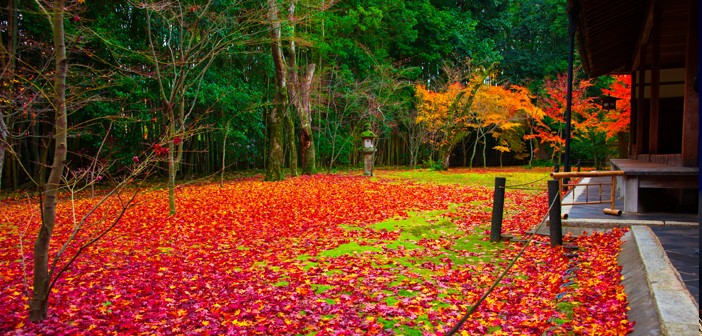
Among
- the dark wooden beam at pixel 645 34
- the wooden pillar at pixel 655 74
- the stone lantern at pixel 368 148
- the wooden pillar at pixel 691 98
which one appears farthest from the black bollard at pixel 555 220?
the stone lantern at pixel 368 148

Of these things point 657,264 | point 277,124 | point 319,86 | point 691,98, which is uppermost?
point 319,86

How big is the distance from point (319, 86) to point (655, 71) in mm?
15030

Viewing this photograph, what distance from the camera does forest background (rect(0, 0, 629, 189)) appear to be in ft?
42.5

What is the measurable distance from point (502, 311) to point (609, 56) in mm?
10070

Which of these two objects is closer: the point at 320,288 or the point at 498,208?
the point at 320,288

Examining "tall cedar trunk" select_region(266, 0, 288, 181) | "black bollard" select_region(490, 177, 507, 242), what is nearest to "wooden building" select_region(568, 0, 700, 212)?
"black bollard" select_region(490, 177, 507, 242)

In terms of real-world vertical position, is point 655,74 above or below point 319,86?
below

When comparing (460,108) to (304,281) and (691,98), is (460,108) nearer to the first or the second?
(691,98)

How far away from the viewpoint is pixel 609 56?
464 inches

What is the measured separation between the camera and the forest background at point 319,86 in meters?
12.9

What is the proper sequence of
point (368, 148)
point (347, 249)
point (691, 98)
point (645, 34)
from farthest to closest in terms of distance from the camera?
point (368, 148) < point (645, 34) < point (347, 249) < point (691, 98)

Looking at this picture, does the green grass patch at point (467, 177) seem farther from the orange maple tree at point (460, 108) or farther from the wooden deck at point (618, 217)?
the wooden deck at point (618, 217)

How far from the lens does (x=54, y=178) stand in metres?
3.85

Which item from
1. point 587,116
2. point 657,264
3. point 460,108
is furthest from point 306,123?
point 657,264
